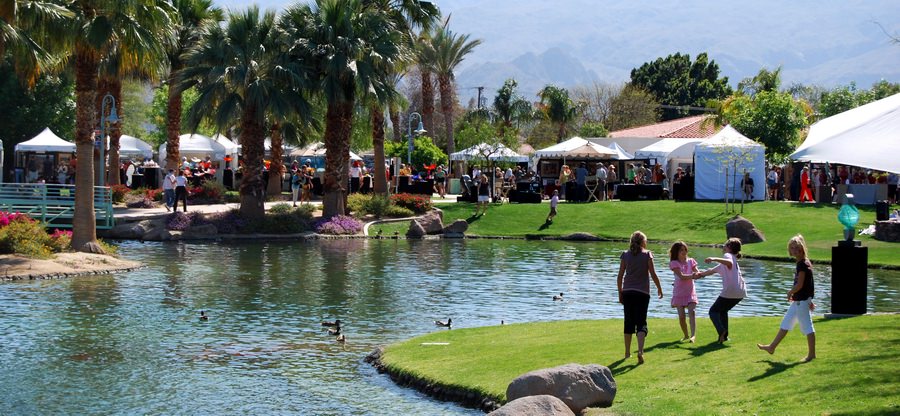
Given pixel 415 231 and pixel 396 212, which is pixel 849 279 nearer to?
pixel 415 231

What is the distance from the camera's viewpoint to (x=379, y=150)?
47469 mm

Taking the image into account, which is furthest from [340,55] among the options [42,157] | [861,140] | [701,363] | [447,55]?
[861,140]

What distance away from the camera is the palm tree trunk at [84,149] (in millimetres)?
29453

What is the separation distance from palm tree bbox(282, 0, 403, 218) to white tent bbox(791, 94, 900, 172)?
31.8m

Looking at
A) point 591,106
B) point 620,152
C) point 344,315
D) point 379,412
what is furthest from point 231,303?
point 591,106

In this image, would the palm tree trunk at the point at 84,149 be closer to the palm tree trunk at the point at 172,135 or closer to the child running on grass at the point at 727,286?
the palm tree trunk at the point at 172,135

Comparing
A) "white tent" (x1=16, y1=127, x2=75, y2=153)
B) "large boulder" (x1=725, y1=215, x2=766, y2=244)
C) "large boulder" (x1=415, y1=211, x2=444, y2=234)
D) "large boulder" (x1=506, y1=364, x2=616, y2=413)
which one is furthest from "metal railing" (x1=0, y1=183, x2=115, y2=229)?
"large boulder" (x1=506, y1=364, x2=616, y2=413)

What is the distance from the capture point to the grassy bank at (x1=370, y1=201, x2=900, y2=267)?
40.1 m

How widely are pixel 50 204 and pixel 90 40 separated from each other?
1244 cm

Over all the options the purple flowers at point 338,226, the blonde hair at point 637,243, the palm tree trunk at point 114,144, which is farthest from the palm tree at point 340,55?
the blonde hair at point 637,243

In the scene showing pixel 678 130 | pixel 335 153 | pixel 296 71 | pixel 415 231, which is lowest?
pixel 415 231

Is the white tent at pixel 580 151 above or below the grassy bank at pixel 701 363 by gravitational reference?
above

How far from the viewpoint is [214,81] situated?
3997 centimetres

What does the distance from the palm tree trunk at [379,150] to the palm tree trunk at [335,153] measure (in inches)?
110
